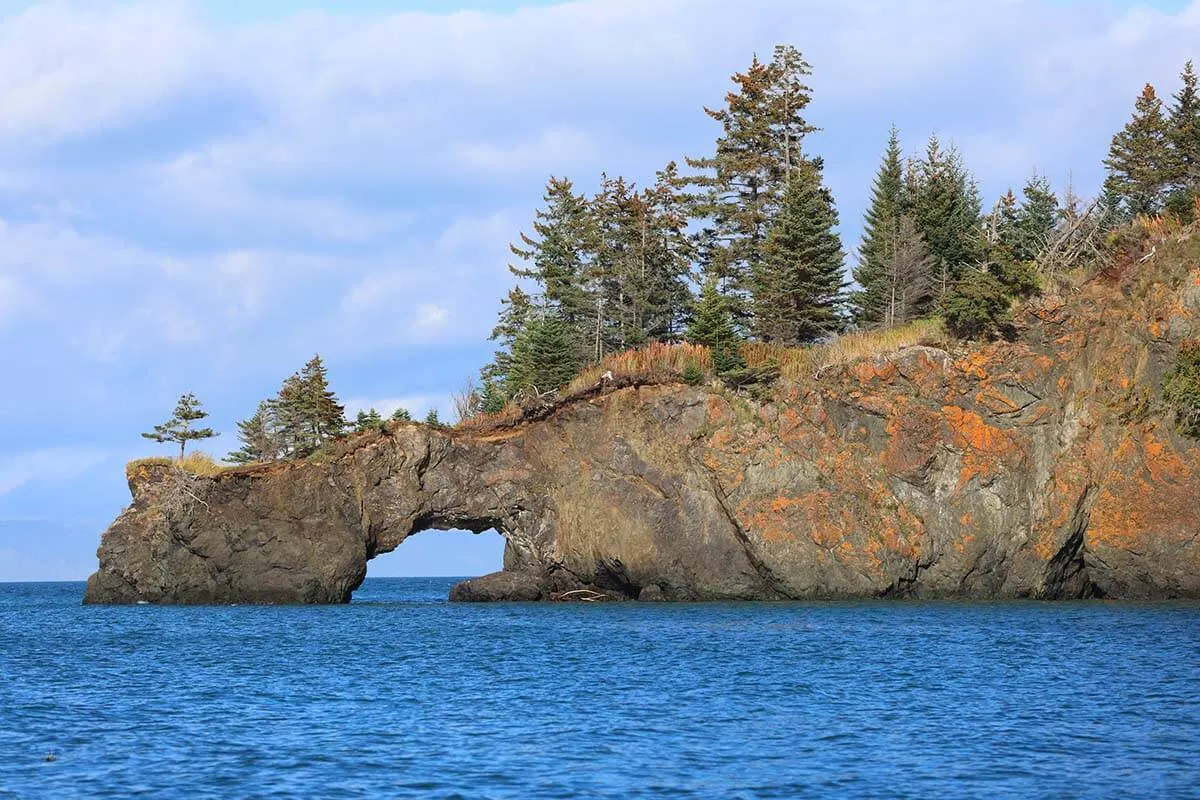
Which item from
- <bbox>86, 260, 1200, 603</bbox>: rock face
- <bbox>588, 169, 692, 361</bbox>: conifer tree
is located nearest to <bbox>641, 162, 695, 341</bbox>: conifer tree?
<bbox>588, 169, 692, 361</bbox>: conifer tree

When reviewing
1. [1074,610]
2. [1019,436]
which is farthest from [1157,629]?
[1019,436]

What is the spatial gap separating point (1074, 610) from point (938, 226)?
35.5m

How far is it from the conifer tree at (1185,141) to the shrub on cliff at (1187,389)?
65.7 ft

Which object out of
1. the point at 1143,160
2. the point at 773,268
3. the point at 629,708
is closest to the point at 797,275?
the point at 773,268

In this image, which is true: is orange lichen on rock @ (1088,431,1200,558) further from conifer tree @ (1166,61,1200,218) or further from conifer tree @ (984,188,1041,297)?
conifer tree @ (1166,61,1200,218)

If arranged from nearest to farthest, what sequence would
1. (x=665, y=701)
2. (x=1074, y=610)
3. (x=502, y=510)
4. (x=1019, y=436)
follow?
(x=665, y=701), (x=1074, y=610), (x=1019, y=436), (x=502, y=510)

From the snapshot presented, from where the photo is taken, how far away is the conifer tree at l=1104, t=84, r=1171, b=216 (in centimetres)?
6481

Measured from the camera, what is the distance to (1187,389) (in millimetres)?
44562

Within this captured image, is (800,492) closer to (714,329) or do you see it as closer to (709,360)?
(709,360)

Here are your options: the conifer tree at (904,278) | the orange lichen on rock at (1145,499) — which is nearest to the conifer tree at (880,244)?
the conifer tree at (904,278)

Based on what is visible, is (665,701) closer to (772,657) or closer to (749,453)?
(772,657)

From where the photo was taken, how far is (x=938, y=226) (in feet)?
241

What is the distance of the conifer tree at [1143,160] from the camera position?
64812 millimetres

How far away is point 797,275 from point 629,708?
41062 millimetres
